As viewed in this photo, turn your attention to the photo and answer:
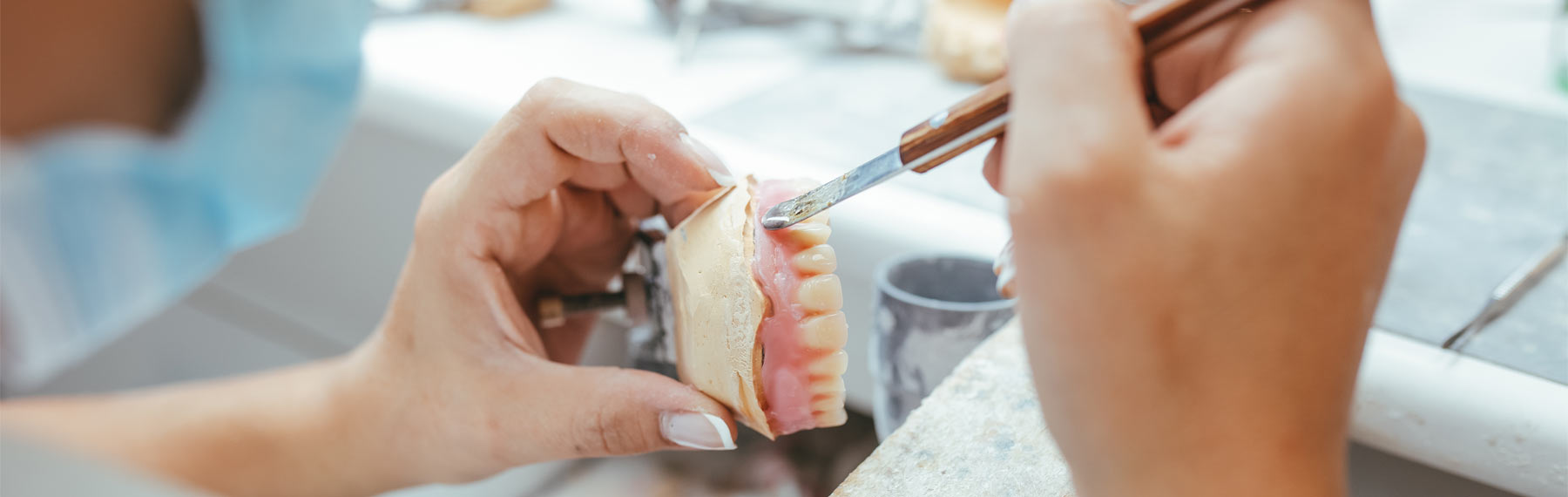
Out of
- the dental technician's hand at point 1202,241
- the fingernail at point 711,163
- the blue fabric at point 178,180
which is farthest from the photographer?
the fingernail at point 711,163

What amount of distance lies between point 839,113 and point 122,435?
684 mm

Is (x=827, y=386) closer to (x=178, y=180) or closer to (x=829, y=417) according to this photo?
(x=829, y=417)

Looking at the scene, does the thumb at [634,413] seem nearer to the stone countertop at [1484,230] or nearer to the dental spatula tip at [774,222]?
the dental spatula tip at [774,222]

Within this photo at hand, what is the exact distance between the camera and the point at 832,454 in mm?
1178

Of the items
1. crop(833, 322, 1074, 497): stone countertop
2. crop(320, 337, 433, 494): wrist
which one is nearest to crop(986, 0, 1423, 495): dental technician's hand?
crop(833, 322, 1074, 497): stone countertop

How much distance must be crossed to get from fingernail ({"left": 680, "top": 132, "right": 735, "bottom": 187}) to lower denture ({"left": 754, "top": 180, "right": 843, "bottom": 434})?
0.21ft

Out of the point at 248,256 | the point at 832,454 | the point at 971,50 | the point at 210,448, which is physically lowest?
the point at 832,454

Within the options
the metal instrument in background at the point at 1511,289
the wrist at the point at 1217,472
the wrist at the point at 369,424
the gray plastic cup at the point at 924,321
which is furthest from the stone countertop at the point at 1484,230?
the wrist at the point at 369,424

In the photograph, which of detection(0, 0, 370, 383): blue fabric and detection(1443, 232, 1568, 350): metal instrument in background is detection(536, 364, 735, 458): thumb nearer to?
detection(0, 0, 370, 383): blue fabric

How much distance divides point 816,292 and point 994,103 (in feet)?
0.51

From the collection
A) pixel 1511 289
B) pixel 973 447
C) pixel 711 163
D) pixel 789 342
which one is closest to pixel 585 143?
pixel 711 163

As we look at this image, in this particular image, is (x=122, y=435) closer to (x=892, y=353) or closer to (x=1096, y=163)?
(x=892, y=353)

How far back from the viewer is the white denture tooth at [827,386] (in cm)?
52

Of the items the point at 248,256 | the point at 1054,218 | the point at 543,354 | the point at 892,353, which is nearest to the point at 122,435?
the point at 543,354
